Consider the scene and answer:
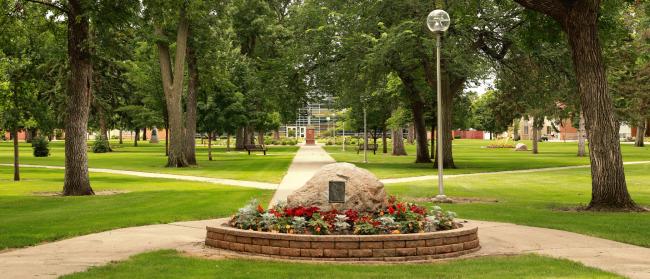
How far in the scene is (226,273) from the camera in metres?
8.10

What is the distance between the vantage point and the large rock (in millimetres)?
10508

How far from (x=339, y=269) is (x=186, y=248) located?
9.52ft

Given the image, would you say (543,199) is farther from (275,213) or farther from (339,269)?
(339,269)

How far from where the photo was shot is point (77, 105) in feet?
66.1

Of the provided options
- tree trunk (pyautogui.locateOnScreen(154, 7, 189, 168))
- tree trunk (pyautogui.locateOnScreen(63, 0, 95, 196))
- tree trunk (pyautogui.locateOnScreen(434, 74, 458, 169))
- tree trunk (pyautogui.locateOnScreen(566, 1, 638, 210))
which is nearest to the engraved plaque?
tree trunk (pyautogui.locateOnScreen(566, 1, 638, 210))

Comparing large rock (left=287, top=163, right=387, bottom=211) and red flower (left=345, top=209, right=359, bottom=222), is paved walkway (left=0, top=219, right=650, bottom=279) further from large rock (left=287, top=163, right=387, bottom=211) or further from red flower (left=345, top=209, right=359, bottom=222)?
red flower (left=345, top=209, right=359, bottom=222)

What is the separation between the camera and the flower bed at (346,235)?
9031 millimetres

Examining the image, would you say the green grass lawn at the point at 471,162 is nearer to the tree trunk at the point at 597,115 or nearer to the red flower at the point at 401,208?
the tree trunk at the point at 597,115

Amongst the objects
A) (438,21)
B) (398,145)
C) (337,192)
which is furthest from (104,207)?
(398,145)

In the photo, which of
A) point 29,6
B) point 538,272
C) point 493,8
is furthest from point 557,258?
point 493,8

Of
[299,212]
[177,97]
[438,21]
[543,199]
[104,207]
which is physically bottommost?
[543,199]

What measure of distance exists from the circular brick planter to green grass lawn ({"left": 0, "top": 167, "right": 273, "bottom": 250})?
4.07 metres

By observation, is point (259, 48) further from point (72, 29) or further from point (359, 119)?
point (72, 29)

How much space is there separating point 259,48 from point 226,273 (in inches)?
2105
